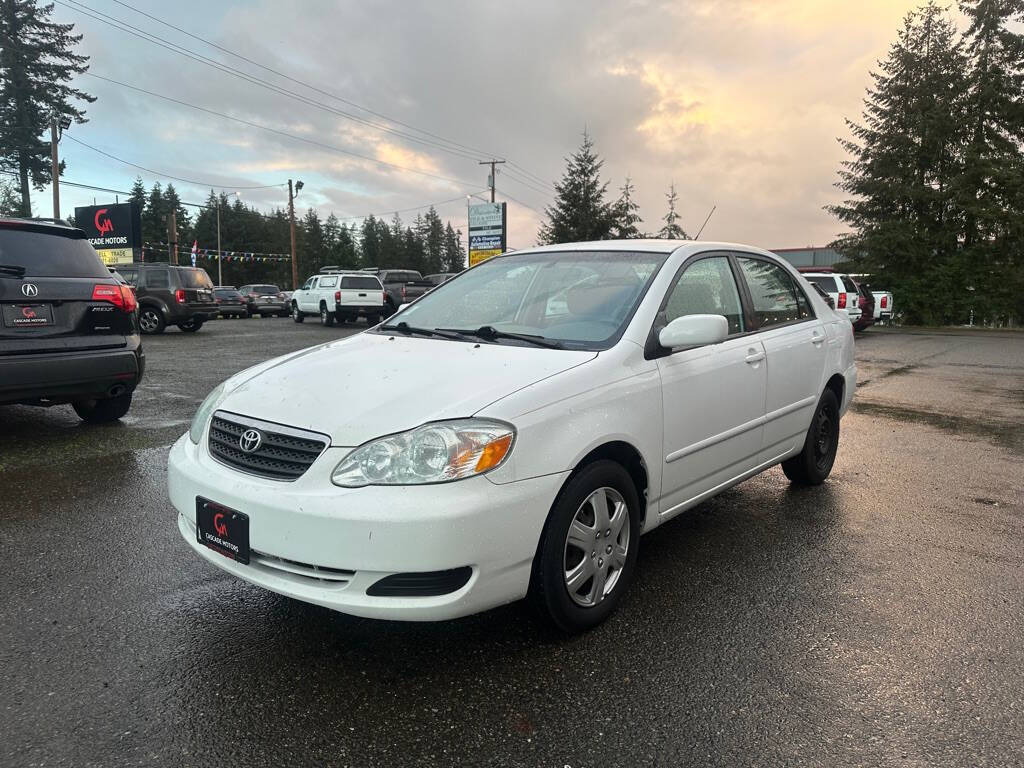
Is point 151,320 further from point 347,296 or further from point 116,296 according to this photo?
point 116,296

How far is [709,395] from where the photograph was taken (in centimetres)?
354

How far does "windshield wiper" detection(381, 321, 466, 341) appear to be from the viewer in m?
3.55

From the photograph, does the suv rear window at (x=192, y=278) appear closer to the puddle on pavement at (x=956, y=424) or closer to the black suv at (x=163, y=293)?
the black suv at (x=163, y=293)

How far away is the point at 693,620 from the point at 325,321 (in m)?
22.9

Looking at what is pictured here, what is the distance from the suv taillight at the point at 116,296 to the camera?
5.84 m

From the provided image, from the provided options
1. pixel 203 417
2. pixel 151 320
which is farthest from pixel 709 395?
pixel 151 320

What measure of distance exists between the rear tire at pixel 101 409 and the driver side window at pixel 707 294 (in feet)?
18.1

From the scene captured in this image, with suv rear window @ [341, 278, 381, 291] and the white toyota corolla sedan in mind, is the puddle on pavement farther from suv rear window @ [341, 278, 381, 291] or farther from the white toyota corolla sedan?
suv rear window @ [341, 278, 381, 291]

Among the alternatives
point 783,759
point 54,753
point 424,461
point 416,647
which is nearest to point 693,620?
point 783,759

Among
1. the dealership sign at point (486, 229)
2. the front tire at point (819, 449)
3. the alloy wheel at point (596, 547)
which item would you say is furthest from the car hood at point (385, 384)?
the dealership sign at point (486, 229)

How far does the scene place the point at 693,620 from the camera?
3033 mm

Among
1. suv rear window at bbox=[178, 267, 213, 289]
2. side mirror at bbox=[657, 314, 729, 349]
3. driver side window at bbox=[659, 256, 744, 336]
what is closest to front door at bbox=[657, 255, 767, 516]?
driver side window at bbox=[659, 256, 744, 336]

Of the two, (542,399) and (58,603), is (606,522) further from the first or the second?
(58,603)

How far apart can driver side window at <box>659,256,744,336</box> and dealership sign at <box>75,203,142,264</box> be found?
34.1m
